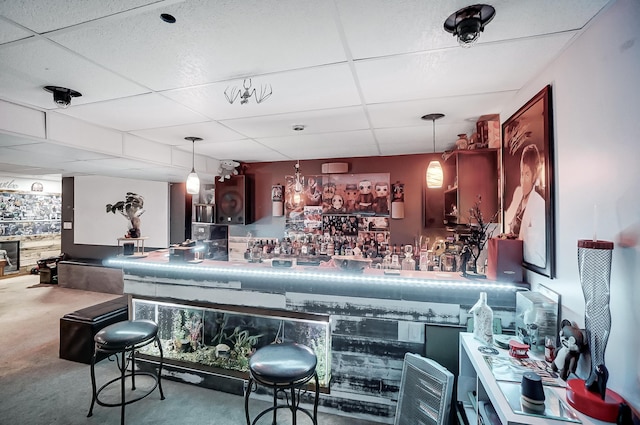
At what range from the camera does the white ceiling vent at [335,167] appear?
5.05m

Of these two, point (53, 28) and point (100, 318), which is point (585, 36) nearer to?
point (53, 28)

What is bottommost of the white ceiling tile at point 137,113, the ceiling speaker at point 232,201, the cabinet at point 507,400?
the cabinet at point 507,400

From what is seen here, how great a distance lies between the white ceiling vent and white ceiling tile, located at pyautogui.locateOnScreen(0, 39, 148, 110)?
3.27 meters

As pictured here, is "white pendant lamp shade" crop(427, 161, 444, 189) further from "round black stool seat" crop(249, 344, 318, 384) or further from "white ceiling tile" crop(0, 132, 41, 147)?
"white ceiling tile" crop(0, 132, 41, 147)

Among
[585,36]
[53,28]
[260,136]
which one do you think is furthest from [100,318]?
[585,36]

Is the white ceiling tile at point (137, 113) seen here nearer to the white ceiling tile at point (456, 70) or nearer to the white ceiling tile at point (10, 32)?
the white ceiling tile at point (10, 32)

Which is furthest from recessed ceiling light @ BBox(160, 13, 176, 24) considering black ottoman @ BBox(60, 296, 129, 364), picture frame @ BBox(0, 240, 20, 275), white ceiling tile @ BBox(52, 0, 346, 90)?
picture frame @ BBox(0, 240, 20, 275)

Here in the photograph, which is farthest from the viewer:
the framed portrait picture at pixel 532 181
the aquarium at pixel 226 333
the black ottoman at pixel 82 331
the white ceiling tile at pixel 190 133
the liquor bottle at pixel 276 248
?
the liquor bottle at pixel 276 248

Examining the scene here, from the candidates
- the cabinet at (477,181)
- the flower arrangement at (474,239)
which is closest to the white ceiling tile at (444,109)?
the cabinet at (477,181)

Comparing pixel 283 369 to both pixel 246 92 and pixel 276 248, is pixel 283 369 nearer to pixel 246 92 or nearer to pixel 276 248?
pixel 246 92

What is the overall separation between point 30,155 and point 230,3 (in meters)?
3.86

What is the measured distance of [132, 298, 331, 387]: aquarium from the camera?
2.63 m

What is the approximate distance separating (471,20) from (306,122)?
1.92 m

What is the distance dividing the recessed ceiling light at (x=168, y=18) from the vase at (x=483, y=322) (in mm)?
2473
